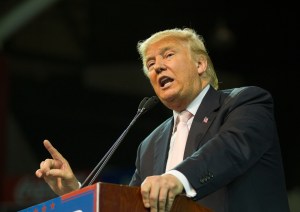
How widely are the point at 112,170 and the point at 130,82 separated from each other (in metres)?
1.02

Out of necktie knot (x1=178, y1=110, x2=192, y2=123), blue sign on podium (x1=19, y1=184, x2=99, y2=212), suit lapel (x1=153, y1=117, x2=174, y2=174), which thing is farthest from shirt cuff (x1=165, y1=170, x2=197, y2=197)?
necktie knot (x1=178, y1=110, x2=192, y2=123)

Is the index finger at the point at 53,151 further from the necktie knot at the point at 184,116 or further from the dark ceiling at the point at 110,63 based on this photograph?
the dark ceiling at the point at 110,63

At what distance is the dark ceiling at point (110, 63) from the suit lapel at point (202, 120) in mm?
3532

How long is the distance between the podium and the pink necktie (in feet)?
2.10

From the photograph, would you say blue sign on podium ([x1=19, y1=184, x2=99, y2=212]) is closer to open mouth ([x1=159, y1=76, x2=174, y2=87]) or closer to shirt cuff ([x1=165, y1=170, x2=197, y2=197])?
shirt cuff ([x1=165, y1=170, x2=197, y2=197])

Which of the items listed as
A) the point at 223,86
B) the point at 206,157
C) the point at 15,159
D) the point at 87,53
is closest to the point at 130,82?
the point at 87,53

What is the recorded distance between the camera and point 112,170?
5980 mm

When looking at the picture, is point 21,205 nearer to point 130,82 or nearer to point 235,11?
point 130,82

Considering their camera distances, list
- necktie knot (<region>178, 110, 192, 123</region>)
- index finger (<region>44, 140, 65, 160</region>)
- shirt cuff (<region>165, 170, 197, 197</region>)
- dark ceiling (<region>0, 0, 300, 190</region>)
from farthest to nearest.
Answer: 1. dark ceiling (<region>0, 0, 300, 190</region>)
2. necktie knot (<region>178, 110, 192, 123</region>)
3. index finger (<region>44, 140, 65, 160</region>)
4. shirt cuff (<region>165, 170, 197, 197</region>)

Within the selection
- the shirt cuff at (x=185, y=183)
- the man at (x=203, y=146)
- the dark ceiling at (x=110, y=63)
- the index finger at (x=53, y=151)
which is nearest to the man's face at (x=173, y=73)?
the man at (x=203, y=146)

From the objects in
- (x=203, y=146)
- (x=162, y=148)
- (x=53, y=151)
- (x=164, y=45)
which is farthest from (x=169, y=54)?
(x=203, y=146)

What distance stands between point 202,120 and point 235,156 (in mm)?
435

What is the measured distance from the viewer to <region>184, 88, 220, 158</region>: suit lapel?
2.32 meters

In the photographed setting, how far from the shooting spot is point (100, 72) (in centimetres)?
653
